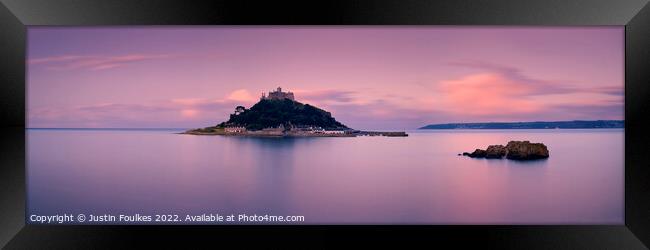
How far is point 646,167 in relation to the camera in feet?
15.3

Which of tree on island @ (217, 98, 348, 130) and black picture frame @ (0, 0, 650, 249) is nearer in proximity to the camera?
black picture frame @ (0, 0, 650, 249)

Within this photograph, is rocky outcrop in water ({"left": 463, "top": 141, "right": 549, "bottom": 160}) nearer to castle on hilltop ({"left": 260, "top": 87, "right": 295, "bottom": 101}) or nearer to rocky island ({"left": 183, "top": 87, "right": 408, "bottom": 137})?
rocky island ({"left": 183, "top": 87, "right": 408, "bottom": 137})

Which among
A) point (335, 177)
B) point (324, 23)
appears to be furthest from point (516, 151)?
point (324, 23)

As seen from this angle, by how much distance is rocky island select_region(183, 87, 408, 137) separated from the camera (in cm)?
491

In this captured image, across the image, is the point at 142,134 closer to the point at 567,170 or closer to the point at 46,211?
the point at 46,211

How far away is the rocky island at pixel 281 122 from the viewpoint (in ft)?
16.1

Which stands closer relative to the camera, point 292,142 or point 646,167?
point 646,167

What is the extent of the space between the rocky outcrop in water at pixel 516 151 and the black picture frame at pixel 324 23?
2.41 ft

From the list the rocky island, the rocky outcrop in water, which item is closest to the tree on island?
the rocky island

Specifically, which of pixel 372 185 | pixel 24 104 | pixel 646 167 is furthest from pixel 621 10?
pixel 24 104

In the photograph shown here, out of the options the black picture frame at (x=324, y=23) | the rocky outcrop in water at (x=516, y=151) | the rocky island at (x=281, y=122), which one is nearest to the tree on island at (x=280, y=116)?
the rocky island at (x=281, y=122)

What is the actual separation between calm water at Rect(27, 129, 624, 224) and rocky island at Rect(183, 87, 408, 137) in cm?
11

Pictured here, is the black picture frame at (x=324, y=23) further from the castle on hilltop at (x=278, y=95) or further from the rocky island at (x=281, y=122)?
the rocky island at (x=281, y=122)

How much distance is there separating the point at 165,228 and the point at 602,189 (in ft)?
14.9
